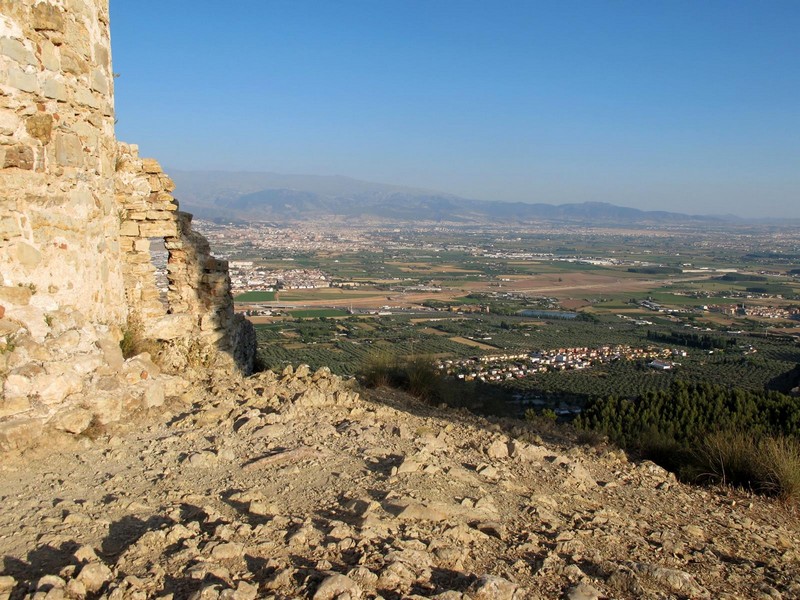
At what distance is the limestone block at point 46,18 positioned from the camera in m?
5.13

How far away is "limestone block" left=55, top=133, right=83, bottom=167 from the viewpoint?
5359mm

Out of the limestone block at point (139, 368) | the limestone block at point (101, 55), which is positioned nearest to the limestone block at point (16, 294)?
the limestone block at point (139, 368)

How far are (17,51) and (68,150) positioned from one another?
0.83 m

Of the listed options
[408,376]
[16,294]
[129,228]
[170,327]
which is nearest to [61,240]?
[16,294]

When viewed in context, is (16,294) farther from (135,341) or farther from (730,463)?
(730,463)

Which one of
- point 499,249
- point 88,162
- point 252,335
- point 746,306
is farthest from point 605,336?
point 499,249

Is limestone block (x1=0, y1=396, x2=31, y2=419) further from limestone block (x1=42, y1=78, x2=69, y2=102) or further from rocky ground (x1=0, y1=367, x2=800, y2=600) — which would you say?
limestone block (x1=42, y1=78, x2=69, y2=102)

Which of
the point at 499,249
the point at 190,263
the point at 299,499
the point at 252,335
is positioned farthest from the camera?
the point at 499,249

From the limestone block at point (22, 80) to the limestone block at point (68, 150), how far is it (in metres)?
0.40

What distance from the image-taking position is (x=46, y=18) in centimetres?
520

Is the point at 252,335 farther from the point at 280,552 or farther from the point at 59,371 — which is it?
the point at 280,552

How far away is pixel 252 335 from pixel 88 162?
18.5ft

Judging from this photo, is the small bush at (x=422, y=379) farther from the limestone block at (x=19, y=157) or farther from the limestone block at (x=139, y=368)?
the limestone block at (x=19, y=157)

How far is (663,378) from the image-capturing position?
2584 cm
